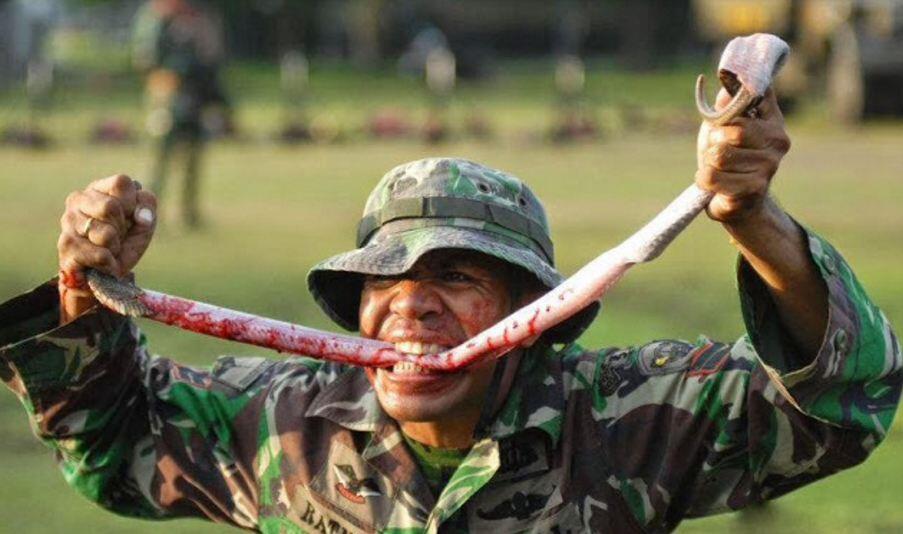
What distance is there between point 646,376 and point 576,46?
4419 centimetres

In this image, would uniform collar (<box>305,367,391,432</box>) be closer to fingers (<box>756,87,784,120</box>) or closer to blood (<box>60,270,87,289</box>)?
blood (<box>60,270,87,289</box>)

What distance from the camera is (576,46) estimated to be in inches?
1886

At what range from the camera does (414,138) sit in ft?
87.6

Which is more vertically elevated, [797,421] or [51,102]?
[797,421]

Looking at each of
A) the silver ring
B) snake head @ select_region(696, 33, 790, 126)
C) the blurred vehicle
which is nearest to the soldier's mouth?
the silver ring

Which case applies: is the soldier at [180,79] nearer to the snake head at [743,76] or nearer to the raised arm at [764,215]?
the raised arm at [764,215]

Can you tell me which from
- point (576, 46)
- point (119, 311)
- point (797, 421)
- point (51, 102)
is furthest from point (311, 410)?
point (576, 46)

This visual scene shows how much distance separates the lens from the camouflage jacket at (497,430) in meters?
3.77

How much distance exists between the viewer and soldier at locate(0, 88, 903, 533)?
148 inches

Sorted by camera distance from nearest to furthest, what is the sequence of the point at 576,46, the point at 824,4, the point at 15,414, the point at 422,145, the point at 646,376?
the point at 646,376
the point at 15,414
the point at 422,145
the point at 824,4
the point at 576,46

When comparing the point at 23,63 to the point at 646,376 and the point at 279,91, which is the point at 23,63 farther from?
the point at 646,376

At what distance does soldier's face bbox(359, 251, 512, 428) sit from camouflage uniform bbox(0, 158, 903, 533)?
0.09 m

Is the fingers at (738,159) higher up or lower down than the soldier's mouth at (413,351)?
higher up

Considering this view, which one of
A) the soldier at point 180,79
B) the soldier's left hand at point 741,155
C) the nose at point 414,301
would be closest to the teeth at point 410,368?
the nose at point 414,301
